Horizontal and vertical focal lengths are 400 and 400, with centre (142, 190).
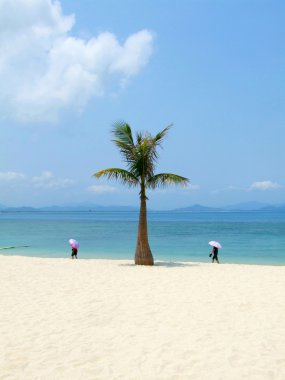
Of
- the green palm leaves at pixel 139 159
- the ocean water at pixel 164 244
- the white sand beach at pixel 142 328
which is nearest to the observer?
the white sand beach at pixel 142 328

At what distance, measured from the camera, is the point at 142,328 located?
23.6 feet

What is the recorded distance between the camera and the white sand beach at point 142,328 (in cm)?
536

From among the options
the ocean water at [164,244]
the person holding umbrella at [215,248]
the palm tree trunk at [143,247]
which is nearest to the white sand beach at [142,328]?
the palm tree trunk at [143,247]

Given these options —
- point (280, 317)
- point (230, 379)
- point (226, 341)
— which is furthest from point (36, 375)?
point (280, 317)

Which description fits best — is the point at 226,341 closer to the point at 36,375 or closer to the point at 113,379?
the point at 113,379

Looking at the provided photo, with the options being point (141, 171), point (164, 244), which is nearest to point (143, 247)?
point (141, 171)

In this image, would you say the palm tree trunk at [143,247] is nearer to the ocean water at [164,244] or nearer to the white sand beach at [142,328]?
the white sand beach at [142,328]

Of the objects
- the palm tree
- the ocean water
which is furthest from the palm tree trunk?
the ocean water

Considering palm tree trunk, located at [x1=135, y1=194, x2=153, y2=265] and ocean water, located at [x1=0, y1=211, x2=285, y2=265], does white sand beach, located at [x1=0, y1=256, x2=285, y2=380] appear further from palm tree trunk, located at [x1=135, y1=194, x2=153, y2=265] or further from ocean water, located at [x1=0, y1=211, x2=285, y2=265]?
ocean water, located at [x1=0, y1=211, x2=285, y2=265]

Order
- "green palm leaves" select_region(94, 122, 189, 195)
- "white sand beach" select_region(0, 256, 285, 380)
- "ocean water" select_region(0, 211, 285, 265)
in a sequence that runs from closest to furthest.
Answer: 1. "white sand beach" select_region(0, 256, 285, 380)
2. "green palm leaves" select_region(94, 122, 189, 195)
3. "ocean water" select_region(0, 211, 285, 265)

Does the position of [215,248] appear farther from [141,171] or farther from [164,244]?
[164,244]

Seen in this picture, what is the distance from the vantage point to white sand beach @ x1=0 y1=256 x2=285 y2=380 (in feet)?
17.6

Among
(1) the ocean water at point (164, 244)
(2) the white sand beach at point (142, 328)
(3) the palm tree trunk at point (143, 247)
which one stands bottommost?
(1) the ocean water at point (164, 244)

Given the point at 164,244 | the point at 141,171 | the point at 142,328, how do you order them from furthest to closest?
the point at 164,244
the point at 141,171
the point at 142,328
